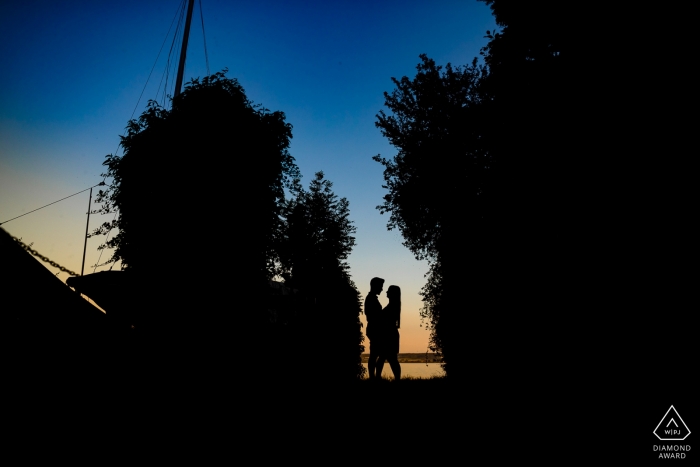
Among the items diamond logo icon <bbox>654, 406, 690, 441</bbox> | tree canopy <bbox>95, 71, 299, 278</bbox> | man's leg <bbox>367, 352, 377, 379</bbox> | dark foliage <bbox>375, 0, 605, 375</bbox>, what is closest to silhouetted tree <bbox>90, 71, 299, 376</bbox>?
tree canopy <bbox>95, 71, 299, 278</bbox>

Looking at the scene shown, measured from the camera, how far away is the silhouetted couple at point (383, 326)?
7730 millimetres

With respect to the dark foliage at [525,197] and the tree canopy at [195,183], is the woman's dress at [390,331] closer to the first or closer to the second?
the dark foliage at [525,197]

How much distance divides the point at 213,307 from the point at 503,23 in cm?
1618

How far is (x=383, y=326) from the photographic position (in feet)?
25.5

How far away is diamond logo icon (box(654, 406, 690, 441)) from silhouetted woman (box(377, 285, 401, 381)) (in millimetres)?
4702

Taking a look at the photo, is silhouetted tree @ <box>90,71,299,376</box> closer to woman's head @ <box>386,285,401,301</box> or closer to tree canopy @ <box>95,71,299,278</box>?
tree canopy @ <box>95,71,299,278</box>

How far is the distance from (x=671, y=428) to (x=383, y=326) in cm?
494

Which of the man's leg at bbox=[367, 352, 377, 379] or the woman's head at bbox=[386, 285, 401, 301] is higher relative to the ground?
the woman's head at bbox=[386, 285, 401, 301]

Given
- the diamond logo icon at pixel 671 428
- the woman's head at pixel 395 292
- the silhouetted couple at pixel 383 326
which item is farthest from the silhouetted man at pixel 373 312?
the diamond logo icon at pixel 671 428

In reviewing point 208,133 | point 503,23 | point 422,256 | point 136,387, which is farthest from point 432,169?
point 136,387

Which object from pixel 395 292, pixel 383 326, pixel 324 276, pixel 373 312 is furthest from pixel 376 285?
pixel 324 276

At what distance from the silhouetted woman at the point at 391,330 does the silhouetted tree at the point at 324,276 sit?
8.79 feet

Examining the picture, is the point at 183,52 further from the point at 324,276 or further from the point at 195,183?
the point at 324,276

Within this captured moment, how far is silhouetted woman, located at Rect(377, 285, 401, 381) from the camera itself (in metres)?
7.72
